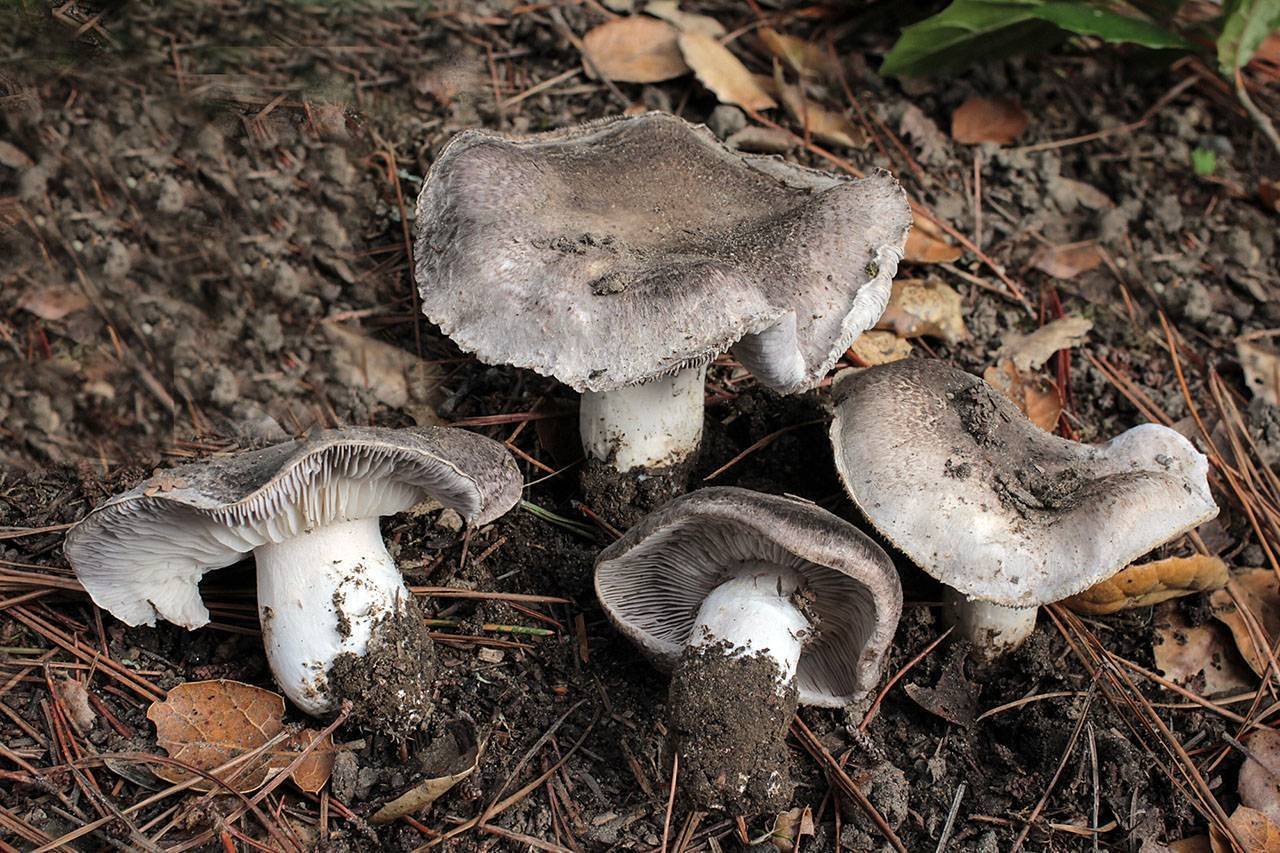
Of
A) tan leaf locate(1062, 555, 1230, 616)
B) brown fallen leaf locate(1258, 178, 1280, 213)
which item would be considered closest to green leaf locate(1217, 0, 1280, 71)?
brown fallen leaf locate(1258, 178, 1280, 213)

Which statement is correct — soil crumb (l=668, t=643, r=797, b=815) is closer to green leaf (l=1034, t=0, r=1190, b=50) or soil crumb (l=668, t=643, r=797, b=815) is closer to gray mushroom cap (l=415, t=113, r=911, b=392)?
gray mushroom cap (l=415, t=113, r=911, b=392)

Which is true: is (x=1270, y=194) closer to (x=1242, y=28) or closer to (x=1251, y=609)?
(x=1242, y=28)

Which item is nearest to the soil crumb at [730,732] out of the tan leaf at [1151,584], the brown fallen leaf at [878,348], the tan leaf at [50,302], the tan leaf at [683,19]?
the tan leaf at [1151,584]

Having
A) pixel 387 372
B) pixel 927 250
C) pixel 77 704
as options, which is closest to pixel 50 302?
pixel 387 372

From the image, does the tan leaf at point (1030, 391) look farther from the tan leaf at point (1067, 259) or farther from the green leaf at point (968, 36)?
the green leaf at point (968, 36)

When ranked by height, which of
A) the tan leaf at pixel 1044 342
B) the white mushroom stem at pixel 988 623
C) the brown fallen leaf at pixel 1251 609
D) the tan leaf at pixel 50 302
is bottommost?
the brown fallen leaf at pixel 1251 609

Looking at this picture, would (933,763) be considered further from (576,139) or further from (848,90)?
(848,90)

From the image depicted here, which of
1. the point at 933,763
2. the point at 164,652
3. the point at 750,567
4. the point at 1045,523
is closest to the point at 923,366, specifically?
the point at 1045,523
